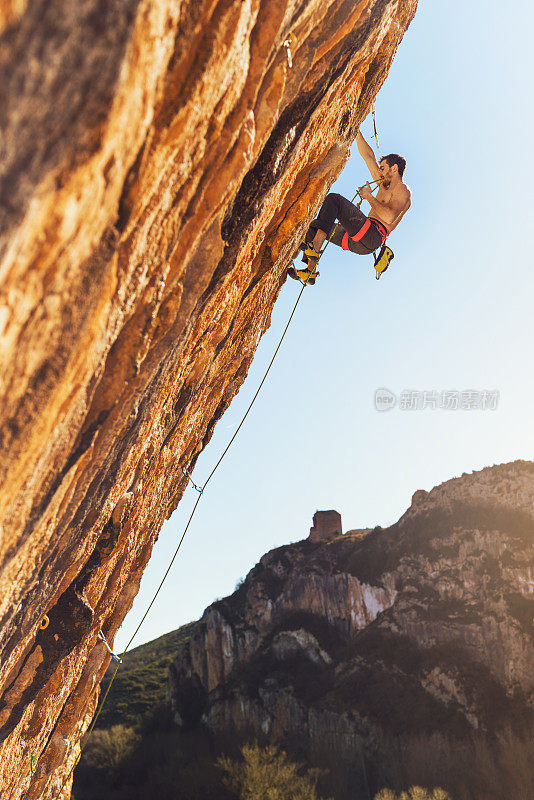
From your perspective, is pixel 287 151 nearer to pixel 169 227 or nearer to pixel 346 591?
pixel 169 227

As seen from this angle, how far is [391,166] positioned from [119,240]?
4308mm

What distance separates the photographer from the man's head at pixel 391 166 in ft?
17.0

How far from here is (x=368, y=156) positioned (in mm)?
5324

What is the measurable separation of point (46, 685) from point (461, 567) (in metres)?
29.7

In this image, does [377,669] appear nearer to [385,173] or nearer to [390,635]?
[390,635]

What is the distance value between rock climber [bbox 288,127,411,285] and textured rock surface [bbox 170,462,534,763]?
89.4 feet

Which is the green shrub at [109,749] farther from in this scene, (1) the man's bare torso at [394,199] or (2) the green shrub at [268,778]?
(1) the man's bare torso at [394,199]

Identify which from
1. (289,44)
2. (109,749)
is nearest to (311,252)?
(289,44)

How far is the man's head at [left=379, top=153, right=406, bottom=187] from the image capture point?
5.18 m

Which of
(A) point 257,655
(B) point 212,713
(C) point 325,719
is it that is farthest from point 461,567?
(B) point 212,713

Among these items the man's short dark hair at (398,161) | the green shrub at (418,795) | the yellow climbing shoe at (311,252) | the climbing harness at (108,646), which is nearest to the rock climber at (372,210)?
the man's short dark hair at (398,161)

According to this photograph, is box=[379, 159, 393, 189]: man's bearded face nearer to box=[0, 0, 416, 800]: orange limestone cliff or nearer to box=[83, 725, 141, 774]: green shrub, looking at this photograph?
box=[0, 0, 416, 800]: orange limestone cliff

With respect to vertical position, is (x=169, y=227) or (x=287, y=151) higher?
(x=287, y=151)

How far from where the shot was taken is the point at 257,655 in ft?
117
